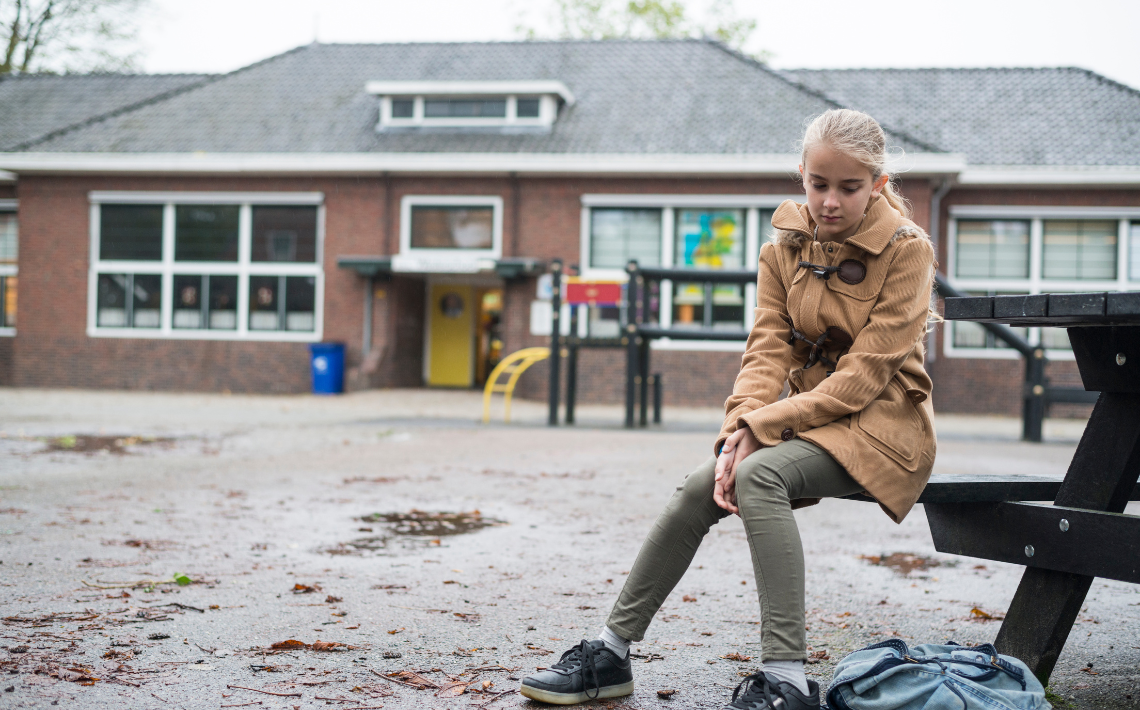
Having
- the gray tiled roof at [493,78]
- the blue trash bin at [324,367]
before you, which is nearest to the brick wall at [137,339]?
the blue trash bin at [324,367]

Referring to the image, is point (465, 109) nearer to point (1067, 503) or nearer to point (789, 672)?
point (1067, 503)

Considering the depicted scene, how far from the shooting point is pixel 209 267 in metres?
19.1

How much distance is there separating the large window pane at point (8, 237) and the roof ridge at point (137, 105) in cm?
145

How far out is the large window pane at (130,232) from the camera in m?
19.3

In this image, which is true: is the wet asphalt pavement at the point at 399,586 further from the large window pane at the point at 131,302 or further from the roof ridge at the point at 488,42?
→ the roof ridge at the point at 488,42

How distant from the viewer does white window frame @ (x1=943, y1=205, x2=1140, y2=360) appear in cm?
1694

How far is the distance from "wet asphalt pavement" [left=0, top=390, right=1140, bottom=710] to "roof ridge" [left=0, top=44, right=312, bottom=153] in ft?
46.5

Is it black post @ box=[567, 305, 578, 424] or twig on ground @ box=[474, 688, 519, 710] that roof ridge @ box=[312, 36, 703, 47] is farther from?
twig on ground @ box=[474, 688, 519, 710]

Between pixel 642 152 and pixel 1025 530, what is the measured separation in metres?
15.7

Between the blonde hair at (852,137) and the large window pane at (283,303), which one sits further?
the large window pane at (283,303)

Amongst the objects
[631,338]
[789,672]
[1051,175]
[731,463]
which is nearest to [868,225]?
[731,463]

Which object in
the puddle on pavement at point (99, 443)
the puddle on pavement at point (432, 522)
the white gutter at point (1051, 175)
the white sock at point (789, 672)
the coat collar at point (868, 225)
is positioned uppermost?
the white gutter at point (1051, 175)

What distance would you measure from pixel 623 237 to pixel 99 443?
10.8m

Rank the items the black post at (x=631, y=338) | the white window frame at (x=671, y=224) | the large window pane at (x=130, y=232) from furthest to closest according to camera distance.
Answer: the large window pane at (x=130, y=232) → the white window frame at (x=671, y=224) → the black post at (x=631, y=338)
